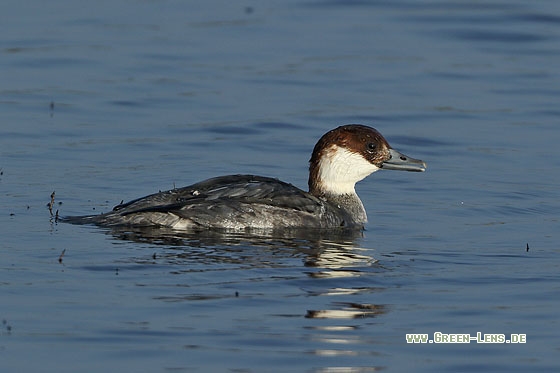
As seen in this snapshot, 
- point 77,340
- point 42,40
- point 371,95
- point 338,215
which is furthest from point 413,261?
point 42,40

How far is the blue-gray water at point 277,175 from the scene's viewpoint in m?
9.46

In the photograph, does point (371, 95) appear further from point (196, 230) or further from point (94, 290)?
point (94, 290)

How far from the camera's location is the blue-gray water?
9461 mm

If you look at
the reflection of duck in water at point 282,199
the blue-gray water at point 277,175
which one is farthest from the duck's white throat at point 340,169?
the blue-gray water at point 277,175

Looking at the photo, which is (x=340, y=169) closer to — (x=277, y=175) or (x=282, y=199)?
(x=282, y=199)

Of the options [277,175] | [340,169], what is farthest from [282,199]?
[277,175]

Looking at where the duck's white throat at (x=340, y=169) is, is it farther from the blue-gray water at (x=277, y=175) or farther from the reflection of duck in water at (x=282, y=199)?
the blue-gray water at (x=277, y=175)

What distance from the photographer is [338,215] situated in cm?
1362

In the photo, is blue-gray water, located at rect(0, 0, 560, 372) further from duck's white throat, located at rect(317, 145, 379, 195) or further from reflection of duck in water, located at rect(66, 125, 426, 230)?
duck's white throat, located at rect(317, 145, 379, 195)

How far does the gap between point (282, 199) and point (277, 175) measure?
255cm

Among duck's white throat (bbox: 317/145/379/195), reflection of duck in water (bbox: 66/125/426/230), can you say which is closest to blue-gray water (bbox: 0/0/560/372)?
reflection of duck in water (bbox: 66/125/426/230)

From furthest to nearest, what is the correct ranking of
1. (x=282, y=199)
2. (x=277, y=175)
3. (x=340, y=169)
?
(x=277, y=175)
(x=340, y=169)
(x=282, y=199)

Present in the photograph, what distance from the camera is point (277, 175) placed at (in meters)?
15.9

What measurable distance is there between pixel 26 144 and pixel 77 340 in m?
7.66
